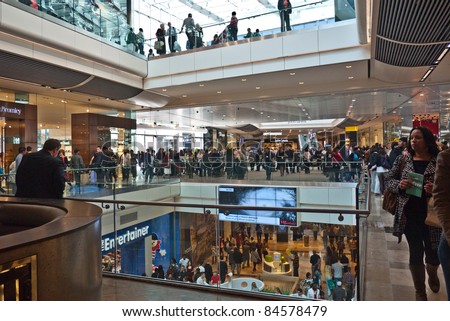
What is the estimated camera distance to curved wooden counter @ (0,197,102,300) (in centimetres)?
150

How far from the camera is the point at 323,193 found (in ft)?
41.3

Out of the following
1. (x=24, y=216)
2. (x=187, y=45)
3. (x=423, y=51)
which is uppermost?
(x=187, y=45)

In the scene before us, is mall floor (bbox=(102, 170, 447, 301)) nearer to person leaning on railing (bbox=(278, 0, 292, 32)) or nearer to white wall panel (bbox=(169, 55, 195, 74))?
person leaning on railing (bbox=(278, 0, 292, 32))

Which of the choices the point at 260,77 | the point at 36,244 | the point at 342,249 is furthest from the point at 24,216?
the point at 260,77

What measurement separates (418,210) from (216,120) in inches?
708

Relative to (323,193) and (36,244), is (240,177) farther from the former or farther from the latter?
(36,244)

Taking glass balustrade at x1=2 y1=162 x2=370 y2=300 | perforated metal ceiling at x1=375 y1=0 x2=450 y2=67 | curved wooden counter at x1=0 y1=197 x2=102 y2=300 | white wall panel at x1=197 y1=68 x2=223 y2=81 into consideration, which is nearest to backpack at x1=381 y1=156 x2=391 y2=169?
perforated metal ceiling at x1=375 y1=0 x2=450 y2=67

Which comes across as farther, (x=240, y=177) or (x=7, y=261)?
(x=240, y=177)

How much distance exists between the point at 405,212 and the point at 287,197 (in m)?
11.0

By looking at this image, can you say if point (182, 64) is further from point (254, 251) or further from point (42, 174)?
point (42, 174)

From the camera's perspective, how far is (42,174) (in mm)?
3219

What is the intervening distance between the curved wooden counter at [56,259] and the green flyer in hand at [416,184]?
7.59 feet

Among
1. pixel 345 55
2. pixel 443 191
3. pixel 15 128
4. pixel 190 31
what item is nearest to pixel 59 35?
pixel 15 128

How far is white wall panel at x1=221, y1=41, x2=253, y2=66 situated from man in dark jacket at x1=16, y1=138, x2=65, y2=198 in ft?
31.9
